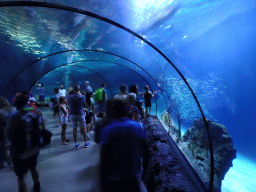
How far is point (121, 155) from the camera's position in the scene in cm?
164

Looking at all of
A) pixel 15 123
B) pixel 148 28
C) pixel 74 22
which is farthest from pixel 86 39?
pixel 15 123

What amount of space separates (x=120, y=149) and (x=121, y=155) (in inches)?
3.0

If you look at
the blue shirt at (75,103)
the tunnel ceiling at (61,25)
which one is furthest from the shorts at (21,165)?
the tunnel ceiling at (61,25)

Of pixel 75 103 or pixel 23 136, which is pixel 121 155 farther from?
pixel 75 103

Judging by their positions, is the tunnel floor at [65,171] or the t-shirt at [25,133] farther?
the tunnel floor at [65,171]

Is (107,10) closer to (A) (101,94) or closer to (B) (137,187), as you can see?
(A) (101,94)

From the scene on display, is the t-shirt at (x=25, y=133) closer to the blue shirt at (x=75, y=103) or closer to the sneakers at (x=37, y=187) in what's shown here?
the sneakers at (x=37, y=187)

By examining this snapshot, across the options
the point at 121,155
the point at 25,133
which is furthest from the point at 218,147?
the point at 25,133

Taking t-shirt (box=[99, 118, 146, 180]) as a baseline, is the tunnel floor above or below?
below

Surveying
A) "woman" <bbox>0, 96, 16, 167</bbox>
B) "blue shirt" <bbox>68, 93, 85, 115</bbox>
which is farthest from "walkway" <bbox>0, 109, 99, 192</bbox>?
"blue shirt" <bbox>68, 93, 85, 115</bbox>

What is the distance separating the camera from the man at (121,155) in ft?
5.34

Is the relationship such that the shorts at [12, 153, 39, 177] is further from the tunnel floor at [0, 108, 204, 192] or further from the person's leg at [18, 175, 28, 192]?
the tunnel floor at [0, 108, 204, 192]

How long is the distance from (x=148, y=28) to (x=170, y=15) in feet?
7.95

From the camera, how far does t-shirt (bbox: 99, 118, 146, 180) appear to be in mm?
1624
